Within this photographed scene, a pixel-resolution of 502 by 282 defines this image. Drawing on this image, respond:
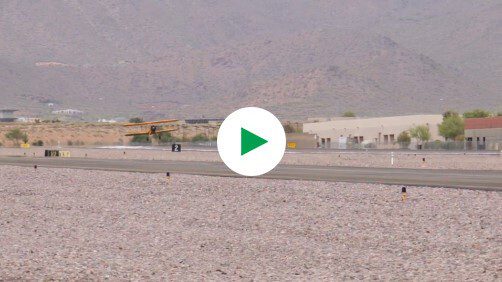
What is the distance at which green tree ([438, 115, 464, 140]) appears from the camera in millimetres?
126188

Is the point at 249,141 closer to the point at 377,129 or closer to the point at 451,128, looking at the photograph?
the point at 451,128

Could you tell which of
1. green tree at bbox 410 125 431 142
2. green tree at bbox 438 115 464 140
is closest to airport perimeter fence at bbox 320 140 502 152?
green tree at bbox 410 125 431 142

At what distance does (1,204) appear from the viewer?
34500 mm

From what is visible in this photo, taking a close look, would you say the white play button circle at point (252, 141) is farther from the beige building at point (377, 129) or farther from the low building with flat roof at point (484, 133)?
the beige building at point (377, 129)

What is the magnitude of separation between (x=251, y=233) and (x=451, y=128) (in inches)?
4155

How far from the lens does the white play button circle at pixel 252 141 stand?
1694 cm

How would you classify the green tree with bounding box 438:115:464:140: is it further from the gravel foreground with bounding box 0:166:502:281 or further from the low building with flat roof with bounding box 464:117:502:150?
the gravel foreground with bounding box 0:166:502:281

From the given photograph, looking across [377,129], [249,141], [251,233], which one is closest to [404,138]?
[377,129]

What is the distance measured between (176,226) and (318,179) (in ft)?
60.7

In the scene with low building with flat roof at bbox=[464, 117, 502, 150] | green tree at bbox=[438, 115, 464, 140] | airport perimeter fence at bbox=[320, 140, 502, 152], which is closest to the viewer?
airport perimeter fence at bbox=[320, 140, 502, 152]

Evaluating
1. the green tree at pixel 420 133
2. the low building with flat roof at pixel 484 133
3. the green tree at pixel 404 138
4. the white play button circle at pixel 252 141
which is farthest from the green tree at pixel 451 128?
the white play button circle at pixel 252 141

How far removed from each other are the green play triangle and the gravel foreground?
258 cm

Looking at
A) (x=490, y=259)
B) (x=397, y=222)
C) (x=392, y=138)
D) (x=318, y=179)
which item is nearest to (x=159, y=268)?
(x=490, y=259)

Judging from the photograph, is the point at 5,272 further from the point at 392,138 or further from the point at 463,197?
the point at 392,138
